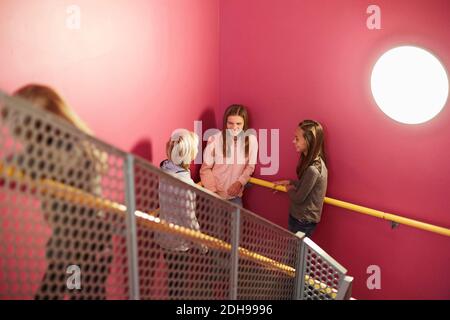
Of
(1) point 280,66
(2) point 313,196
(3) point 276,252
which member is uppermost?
(1) point 280,66

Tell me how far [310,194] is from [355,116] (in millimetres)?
754

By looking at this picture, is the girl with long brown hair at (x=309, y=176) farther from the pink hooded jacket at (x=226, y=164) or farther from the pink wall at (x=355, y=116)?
the pink hooded jacket at (x=226, y=164)

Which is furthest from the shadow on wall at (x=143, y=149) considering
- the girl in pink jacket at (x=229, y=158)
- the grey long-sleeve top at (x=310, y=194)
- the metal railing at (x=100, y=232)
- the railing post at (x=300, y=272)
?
the railing post at (x=300, y=272)

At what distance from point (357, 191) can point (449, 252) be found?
854 millimetres

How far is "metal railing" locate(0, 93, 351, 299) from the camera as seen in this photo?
128 centimetres

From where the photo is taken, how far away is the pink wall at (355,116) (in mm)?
3482

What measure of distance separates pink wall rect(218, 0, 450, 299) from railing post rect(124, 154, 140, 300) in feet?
8.86

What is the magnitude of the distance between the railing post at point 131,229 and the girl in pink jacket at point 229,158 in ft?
8.66

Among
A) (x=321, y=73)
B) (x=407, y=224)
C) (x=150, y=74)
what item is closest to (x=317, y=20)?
(x=321, y=73)

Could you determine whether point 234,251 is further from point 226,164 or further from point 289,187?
point 226,164

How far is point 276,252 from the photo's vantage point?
7.90 ft

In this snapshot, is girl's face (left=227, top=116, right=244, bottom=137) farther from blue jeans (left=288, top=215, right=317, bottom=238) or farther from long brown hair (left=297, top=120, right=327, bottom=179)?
blue jeans (left=288, top=215, right=317, bottom=238)
